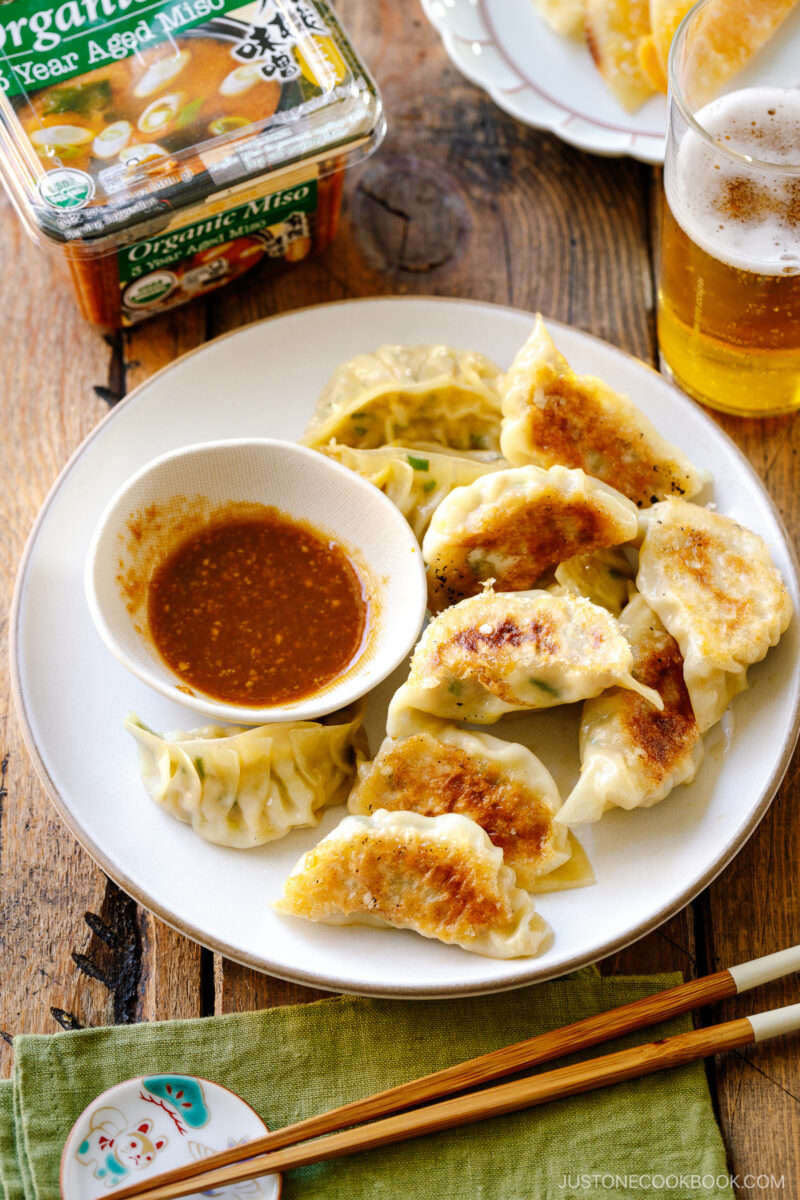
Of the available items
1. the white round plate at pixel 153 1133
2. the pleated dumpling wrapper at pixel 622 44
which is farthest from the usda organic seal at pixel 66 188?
the white round plate at pixel 153 1133

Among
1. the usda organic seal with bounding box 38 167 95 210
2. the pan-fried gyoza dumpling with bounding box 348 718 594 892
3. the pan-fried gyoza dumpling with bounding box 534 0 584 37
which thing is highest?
the usda organic seal with bounding box 38 167 95 210

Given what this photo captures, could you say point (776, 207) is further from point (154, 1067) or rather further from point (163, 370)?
point (154, 1067)

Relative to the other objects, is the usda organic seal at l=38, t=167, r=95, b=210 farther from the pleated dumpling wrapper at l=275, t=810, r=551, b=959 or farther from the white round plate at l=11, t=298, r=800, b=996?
the pleated dumpling wrapper at l=275, t=810, r=551, b=959

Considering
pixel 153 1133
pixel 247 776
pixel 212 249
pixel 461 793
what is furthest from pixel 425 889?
pixel 212 249

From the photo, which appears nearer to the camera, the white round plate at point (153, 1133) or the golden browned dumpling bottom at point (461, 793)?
the white round plate at point (153, 1133)

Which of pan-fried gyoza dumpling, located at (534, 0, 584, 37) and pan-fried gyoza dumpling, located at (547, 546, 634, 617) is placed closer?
pan-fried gyoza dumpling, located at (547, 546, 634, 617)

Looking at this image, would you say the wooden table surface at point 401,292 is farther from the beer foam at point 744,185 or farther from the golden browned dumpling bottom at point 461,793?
the beer foam at point 744,185

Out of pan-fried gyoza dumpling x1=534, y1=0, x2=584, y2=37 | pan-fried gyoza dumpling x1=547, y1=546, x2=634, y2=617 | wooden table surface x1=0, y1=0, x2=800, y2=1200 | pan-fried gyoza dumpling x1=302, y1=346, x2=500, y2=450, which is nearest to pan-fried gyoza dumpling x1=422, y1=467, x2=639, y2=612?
pan-fried gyoza dumpling x1=547, y1=546, x2=634, y2=617

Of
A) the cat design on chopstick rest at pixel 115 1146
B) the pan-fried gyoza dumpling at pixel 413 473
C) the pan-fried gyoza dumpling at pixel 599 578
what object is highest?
the pan-fried gyoza dumpling at pixel 413 473
